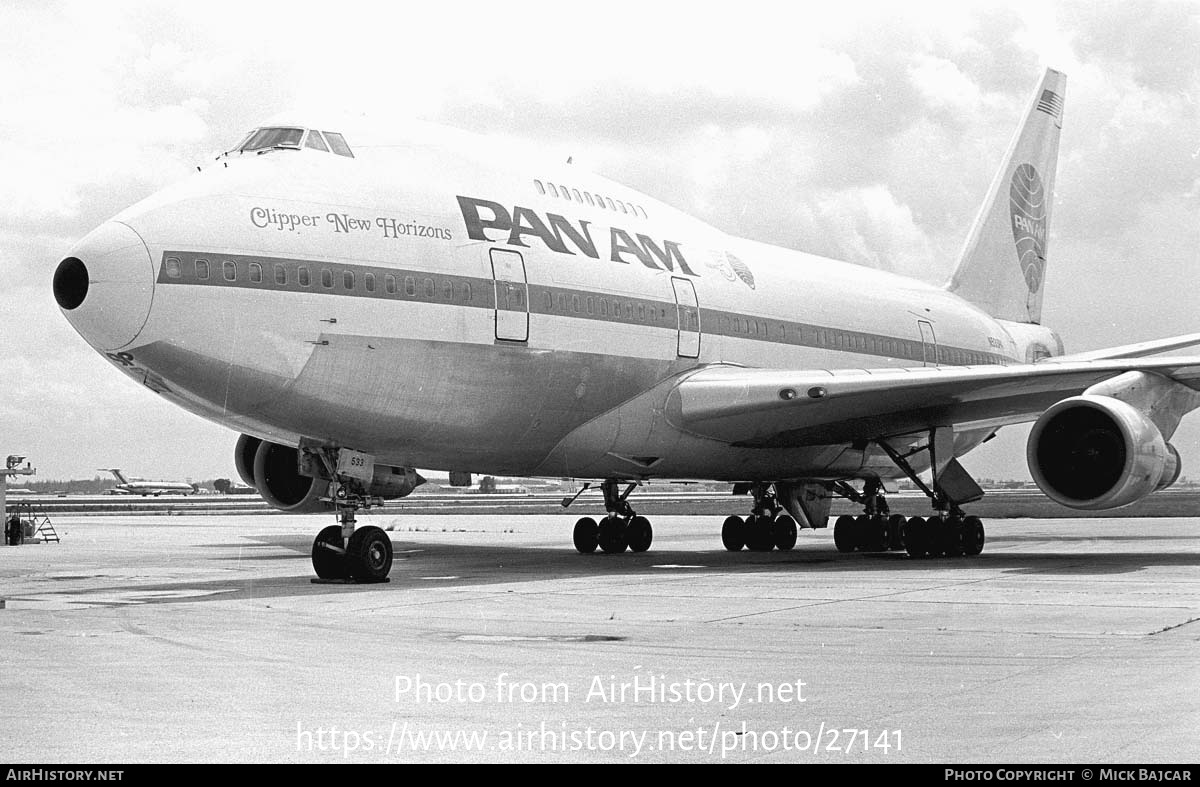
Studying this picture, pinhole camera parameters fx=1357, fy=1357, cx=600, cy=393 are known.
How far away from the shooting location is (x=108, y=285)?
1235 cm

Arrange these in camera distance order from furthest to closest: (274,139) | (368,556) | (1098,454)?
(1098,454)
(274,139)
(368,556)

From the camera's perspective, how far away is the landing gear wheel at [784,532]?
22.7 meters

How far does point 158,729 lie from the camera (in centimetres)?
570

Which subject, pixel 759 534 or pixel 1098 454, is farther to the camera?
pixel 759 534

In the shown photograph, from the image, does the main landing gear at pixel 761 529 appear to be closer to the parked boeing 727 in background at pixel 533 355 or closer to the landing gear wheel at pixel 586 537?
the parked boeing 727 in background at pixel 533 355

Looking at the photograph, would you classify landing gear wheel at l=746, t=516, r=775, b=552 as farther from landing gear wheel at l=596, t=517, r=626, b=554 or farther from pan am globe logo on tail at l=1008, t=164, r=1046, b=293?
pan am globe logo on tail at l=1008, t=164, r=1046, b=293

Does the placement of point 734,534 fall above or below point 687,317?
below

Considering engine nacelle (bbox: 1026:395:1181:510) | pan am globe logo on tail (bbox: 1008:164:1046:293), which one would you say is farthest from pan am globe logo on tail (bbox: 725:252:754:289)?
pan am globe logo on tail (bbox: 1008:164:1046:293)

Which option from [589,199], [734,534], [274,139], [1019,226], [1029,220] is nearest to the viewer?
[274,139]

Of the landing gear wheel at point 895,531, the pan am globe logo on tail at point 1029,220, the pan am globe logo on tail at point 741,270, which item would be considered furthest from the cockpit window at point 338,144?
the pan am globe logo on tail at point 1029,220

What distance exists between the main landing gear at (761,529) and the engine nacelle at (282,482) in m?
A: 7.13

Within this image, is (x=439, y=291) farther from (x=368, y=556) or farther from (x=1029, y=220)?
(x=1029, y=220)

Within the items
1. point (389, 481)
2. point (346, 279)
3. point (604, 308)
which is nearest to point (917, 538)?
point (604, 308)

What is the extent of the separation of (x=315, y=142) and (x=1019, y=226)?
1787cm
